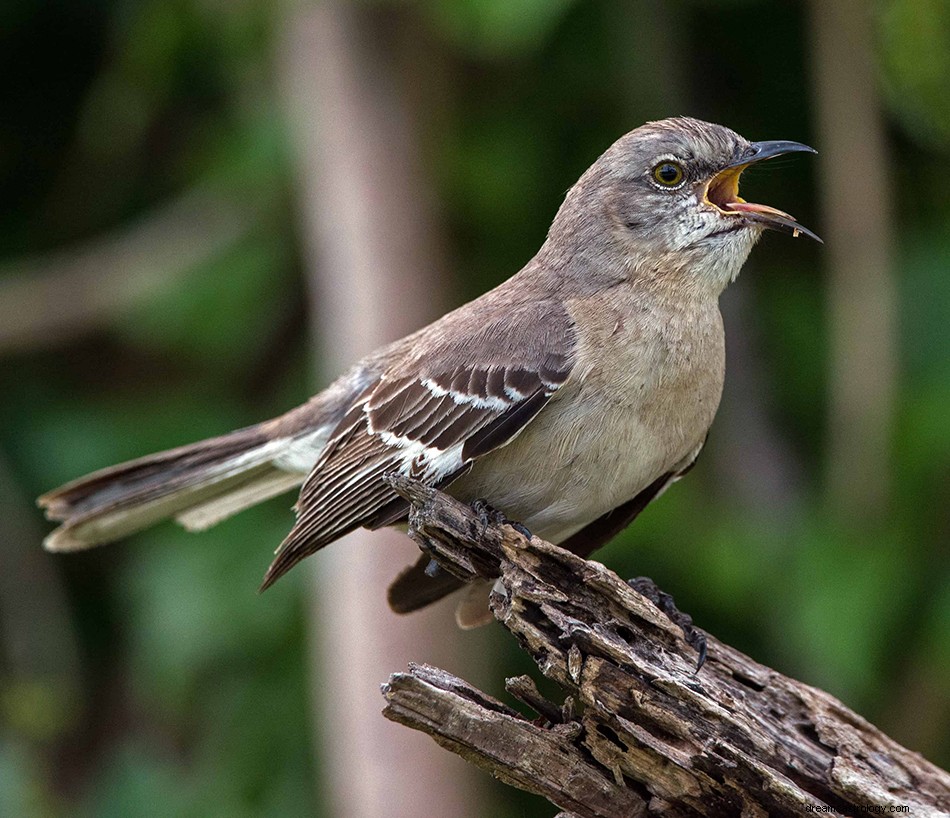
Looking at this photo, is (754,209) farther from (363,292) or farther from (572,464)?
(363,292)

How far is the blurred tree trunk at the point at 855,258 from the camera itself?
6.11m

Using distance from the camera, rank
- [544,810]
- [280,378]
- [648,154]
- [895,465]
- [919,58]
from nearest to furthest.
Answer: [648,154] → [919,58] → [895,465] → [544,810] → [280,378]

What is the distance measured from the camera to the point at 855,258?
6.23 metres

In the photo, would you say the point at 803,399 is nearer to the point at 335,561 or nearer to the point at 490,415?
the point at 335,561

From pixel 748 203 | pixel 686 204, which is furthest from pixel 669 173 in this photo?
pixel 748 203

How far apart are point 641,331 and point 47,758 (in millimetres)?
5362

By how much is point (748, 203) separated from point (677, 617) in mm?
1497

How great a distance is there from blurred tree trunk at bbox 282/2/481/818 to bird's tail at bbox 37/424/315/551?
1.04m

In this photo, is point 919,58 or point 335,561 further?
point 335,561

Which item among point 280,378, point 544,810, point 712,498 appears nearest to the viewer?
point 712,498

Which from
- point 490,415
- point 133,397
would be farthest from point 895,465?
point 133,397

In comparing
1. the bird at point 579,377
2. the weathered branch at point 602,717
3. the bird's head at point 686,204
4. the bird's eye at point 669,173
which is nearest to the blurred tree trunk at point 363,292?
the bird at point 579,377

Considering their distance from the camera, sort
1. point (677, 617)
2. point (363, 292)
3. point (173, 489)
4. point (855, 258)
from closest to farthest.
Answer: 1. point (677, 617)
2. point (173, 489)
3. point (855, 258)
4. point (363, 292)

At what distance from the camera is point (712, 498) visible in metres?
6.61
